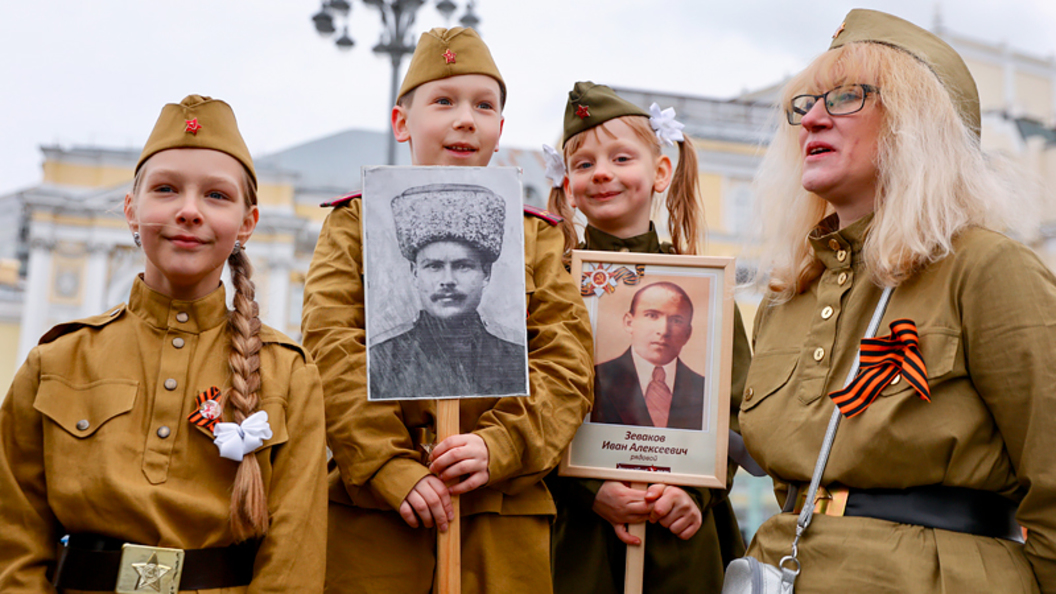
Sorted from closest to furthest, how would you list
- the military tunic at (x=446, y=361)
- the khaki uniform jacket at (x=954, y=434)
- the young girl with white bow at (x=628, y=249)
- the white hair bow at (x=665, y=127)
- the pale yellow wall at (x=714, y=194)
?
the khaki uniform jacket at (x=954, y=434) < the military tunic at (x=446, y=361) < the young girl with white bow at (x=628, y=249) < the white hair bow at (x=665, y=127) < the pale yellow wall at (x=714, y=194)

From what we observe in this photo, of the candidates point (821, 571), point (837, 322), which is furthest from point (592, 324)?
point (821, 571)

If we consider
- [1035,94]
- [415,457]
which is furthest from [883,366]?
[1035,94]

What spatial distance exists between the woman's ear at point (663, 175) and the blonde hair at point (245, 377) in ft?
5.05

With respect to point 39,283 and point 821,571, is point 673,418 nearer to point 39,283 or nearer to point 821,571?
point 821,571

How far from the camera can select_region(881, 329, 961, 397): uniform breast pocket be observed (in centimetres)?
210

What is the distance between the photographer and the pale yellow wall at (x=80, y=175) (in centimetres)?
2448

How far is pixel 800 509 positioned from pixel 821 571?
178 mm

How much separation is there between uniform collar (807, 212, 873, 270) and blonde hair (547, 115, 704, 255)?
3.25ft

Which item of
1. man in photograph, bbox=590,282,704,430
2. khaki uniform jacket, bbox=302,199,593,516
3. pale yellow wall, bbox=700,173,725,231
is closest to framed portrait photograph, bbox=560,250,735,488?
man in photograph, bbox=590,282,704,430

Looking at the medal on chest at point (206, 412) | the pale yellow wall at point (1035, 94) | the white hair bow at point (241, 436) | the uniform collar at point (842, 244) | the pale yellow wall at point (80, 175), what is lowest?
the white hair bow at point (241, 436)

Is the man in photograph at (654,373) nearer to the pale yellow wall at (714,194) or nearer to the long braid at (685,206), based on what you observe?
the long braid at (685,206)

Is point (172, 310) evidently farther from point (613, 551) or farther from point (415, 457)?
point (613, 551)

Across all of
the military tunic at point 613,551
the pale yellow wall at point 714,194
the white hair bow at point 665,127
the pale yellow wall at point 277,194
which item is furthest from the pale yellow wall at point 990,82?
the military tunic at point 613,551

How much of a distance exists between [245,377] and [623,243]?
1524 millimetres
